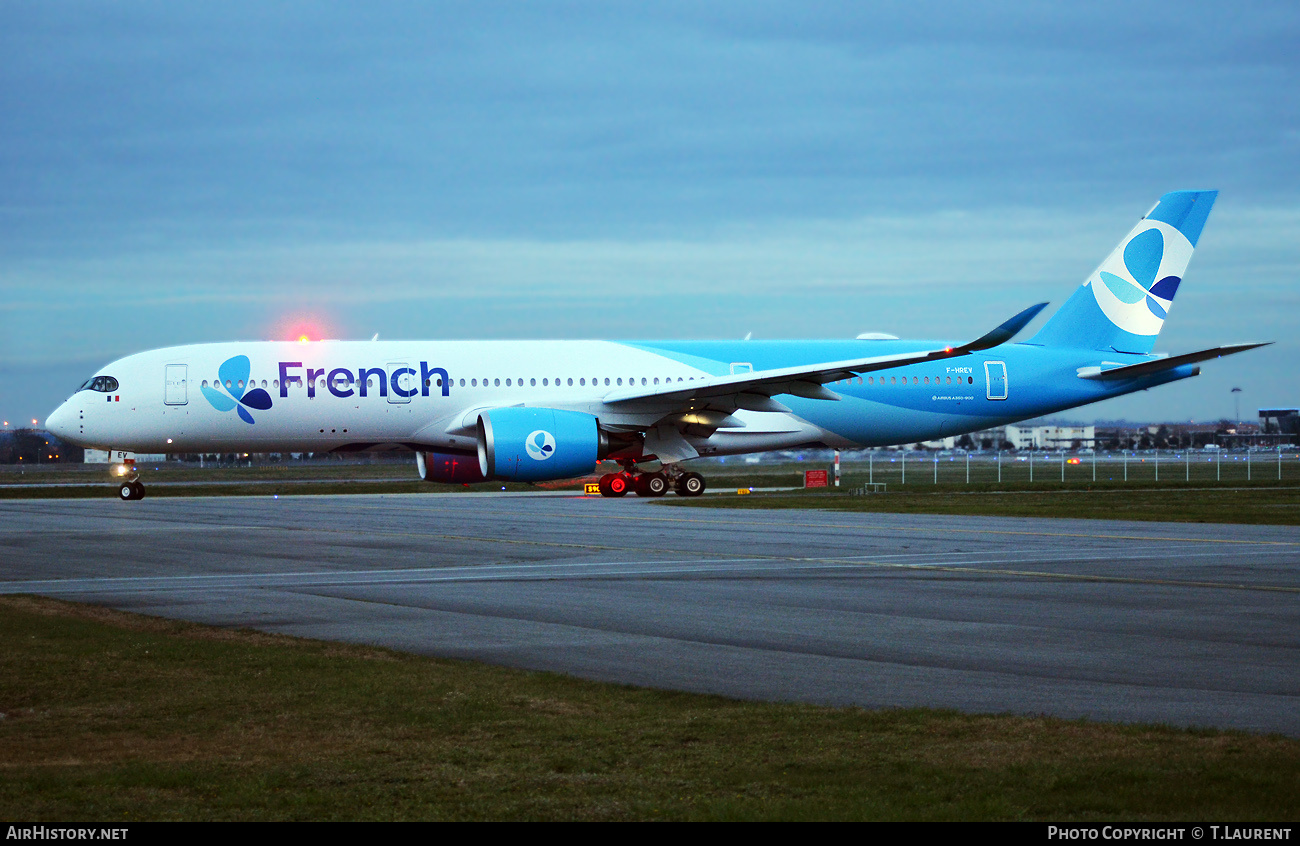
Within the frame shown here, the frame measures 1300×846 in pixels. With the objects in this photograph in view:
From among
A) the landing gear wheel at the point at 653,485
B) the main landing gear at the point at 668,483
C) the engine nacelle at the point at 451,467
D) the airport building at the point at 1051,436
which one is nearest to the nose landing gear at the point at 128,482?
the engine nacelle at the point at 451,467

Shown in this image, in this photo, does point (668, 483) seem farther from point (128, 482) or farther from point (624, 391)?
point (128, 482)

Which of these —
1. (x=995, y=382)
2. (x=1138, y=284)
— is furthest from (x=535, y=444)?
(x=1138, y=284)

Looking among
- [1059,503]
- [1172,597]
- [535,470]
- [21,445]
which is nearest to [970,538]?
[1172,597]

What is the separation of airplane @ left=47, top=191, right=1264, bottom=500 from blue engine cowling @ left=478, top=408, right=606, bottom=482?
0.15 feet

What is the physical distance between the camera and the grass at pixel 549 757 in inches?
229

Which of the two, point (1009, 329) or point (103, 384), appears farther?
point (103, 384)

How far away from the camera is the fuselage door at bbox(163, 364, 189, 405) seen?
34156 mm

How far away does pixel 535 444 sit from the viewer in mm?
31281

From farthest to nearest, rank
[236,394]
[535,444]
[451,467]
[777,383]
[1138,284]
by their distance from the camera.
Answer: [1138,284]
[451,467]
[236,394]
[777,383]
[535,444]

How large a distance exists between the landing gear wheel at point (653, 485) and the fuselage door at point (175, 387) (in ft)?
38.5

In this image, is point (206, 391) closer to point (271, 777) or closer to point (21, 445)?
point (271, 777)

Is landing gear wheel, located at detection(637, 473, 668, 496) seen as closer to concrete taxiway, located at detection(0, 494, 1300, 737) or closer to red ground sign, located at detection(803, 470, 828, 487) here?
concrete taxiway, located at detection(0, 494, 1300, 737)

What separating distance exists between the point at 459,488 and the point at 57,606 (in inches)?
1312

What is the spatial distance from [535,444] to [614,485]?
584cm
